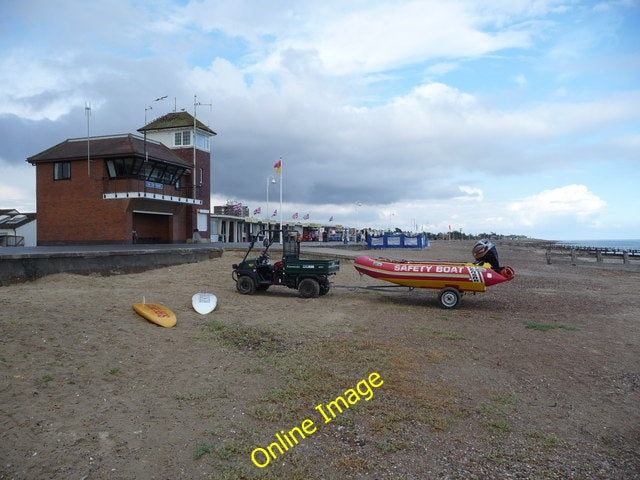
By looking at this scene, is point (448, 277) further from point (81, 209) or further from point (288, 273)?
point (81, 209)

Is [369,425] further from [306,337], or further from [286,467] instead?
[306,337]

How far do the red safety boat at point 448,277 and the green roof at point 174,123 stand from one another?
29094 millimetres

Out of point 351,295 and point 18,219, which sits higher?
point 18,219

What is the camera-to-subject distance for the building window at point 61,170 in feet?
104

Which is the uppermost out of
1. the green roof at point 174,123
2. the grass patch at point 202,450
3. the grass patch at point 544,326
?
the green roof at point 174,123

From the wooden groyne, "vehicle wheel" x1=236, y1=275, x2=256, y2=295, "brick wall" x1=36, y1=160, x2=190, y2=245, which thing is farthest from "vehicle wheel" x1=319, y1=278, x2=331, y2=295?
the wooden groyne

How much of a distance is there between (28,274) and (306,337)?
30.9ft

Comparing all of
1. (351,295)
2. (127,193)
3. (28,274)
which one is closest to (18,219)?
(127,193)

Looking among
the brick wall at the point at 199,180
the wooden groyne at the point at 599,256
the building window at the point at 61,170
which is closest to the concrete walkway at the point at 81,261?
the building window at the point at 61,170

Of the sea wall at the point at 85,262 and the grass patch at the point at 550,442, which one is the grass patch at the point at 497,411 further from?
the sea wall at the point at 85,262

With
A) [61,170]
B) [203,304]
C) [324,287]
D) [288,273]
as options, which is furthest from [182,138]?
[203,304]

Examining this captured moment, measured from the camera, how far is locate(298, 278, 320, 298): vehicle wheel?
1395cm

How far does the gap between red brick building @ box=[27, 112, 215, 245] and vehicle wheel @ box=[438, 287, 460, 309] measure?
23357 millimetres

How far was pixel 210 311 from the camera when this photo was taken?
10.7 metres
